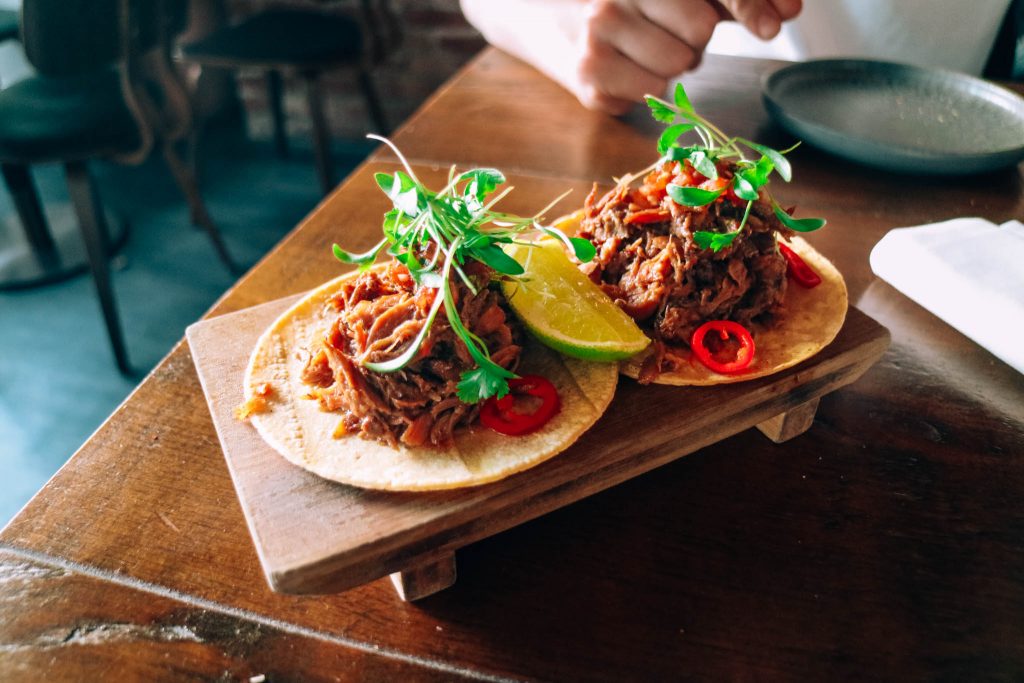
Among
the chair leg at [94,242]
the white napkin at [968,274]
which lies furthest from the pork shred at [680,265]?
the chair leg at [94,242]

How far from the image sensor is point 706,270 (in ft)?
4.89

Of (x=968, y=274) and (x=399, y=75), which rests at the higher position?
(x=968, y=274)

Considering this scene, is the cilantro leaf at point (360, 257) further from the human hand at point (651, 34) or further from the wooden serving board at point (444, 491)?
the human hand at point (651, 34)

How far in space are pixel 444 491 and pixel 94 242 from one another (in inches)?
132

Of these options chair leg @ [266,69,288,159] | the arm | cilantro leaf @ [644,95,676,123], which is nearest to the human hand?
the arm

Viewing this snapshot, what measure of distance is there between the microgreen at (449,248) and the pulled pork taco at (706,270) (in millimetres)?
185

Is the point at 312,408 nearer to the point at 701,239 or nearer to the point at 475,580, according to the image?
the point at 475,580

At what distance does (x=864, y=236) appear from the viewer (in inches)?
83.7

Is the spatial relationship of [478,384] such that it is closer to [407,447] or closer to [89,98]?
[407,447]

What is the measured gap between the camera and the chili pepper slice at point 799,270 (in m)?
1.64

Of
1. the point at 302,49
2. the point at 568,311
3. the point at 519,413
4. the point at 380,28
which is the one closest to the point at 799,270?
the point at 568,311

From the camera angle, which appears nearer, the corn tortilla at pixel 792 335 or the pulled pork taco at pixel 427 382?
the pulled pork taco at pixel 427 382

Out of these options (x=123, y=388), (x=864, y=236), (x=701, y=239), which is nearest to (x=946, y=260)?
(x=864, y=236)

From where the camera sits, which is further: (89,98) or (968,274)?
(89,98)
